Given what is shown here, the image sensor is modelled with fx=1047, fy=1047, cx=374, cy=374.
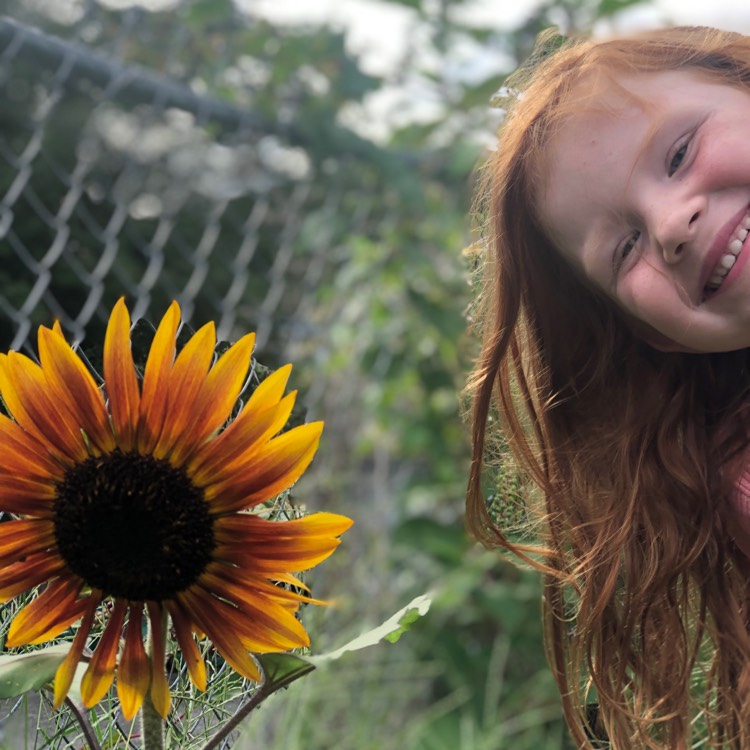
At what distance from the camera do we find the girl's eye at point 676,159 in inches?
30.1

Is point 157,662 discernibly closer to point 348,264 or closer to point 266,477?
point 266,477

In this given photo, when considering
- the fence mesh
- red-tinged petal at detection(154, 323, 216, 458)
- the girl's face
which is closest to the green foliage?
the fence mesh

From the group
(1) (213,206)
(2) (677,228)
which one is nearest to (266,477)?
(2) (677,228)

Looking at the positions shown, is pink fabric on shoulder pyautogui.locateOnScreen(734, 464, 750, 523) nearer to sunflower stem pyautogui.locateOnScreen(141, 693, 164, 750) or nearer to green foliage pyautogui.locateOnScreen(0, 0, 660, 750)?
green foliage pyautogui.locateOnScreen(0, 0, 660, 750)

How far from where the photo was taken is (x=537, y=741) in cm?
180

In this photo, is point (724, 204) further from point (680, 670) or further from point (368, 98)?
point (368, 98)

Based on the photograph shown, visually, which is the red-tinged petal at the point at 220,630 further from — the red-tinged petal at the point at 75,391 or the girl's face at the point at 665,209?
the girl's face at the point at 665,209

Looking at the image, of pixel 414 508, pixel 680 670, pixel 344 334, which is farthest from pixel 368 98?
pixel 680 670

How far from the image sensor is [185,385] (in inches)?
13.1

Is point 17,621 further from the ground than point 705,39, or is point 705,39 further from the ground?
point 705,39

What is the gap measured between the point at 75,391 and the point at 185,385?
3 cm

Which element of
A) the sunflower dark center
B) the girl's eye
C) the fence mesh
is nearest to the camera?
the sunflower dark center

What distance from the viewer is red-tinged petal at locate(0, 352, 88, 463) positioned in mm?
322

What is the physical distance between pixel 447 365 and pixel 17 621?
5.66 feet
